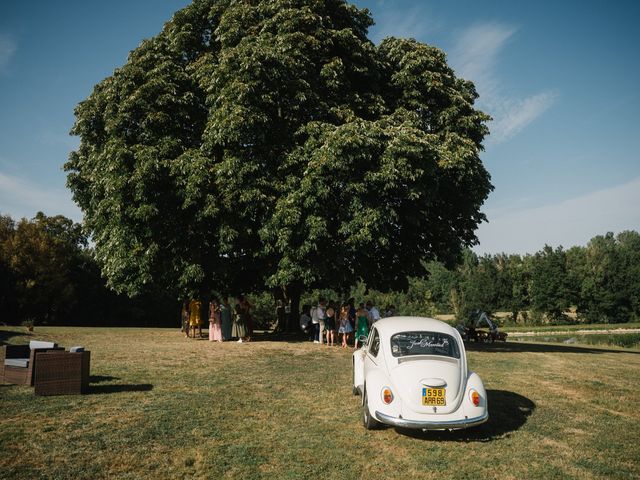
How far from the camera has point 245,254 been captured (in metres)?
22.1

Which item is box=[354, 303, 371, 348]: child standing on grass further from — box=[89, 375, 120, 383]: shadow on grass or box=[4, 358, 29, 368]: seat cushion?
box=[4, 358, 29, 368]: seat cushion

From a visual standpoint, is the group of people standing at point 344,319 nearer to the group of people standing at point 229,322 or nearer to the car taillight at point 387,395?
the group of people standing at point 229,322

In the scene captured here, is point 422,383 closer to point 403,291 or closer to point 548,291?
point 403,291

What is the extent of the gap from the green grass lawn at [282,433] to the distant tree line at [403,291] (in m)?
11.9

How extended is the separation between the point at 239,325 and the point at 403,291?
9638mm

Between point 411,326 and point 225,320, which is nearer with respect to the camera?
point 411,326

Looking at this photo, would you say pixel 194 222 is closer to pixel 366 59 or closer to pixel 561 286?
pixel 366 59

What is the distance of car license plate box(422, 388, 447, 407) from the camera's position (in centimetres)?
773

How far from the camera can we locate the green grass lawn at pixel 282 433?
6516 mm

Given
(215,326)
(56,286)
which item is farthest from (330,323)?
(56,286)

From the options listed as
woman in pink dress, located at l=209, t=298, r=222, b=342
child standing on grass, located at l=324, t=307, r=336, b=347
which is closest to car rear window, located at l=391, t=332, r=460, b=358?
child standing on grass, located at l=324, t=307, r=336, b=347

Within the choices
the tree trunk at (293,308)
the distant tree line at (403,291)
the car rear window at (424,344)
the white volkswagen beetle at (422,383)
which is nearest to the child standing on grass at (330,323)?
the distant tree line at (403,291)

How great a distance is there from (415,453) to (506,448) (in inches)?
61.6

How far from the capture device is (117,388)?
10.7 m
